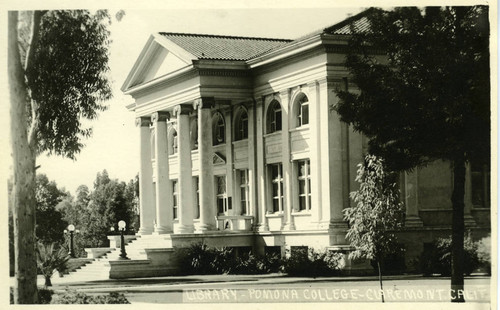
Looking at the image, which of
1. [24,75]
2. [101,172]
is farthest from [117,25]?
[101,172]

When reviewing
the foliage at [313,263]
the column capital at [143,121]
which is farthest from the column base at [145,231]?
the foliage at [313,263]

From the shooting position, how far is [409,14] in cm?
2591

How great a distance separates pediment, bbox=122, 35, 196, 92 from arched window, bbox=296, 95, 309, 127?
470 cm

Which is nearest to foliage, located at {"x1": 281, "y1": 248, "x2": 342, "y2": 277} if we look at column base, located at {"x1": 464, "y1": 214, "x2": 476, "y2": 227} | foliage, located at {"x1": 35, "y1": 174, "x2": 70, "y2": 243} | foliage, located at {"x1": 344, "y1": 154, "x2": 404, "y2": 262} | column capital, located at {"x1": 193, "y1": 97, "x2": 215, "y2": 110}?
column base, located at {"x1": 464, "y1": 214, "x2": 476, "y2": 227}

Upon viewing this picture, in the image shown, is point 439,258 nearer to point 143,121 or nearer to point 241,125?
point 241,125

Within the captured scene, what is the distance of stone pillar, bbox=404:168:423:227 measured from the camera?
3534 centimetres

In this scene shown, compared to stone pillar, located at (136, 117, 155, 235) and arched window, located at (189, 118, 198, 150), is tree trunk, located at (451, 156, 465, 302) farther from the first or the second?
stone pillar, located at (136, 117, 155, 235)

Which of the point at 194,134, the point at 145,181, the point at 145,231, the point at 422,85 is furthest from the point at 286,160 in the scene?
the point at 422,85

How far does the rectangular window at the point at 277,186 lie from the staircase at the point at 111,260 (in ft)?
14.6

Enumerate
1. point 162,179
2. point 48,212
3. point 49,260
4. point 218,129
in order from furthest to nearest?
point 162,179 < point 218,129 < point 48,212 < point 49,260

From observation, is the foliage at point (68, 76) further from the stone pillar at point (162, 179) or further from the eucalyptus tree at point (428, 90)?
the stone pillar at point (162, 179)

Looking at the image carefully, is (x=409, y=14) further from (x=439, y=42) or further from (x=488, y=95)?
(x=488, y=95)

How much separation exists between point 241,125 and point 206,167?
325cm

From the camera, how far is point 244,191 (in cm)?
4100
